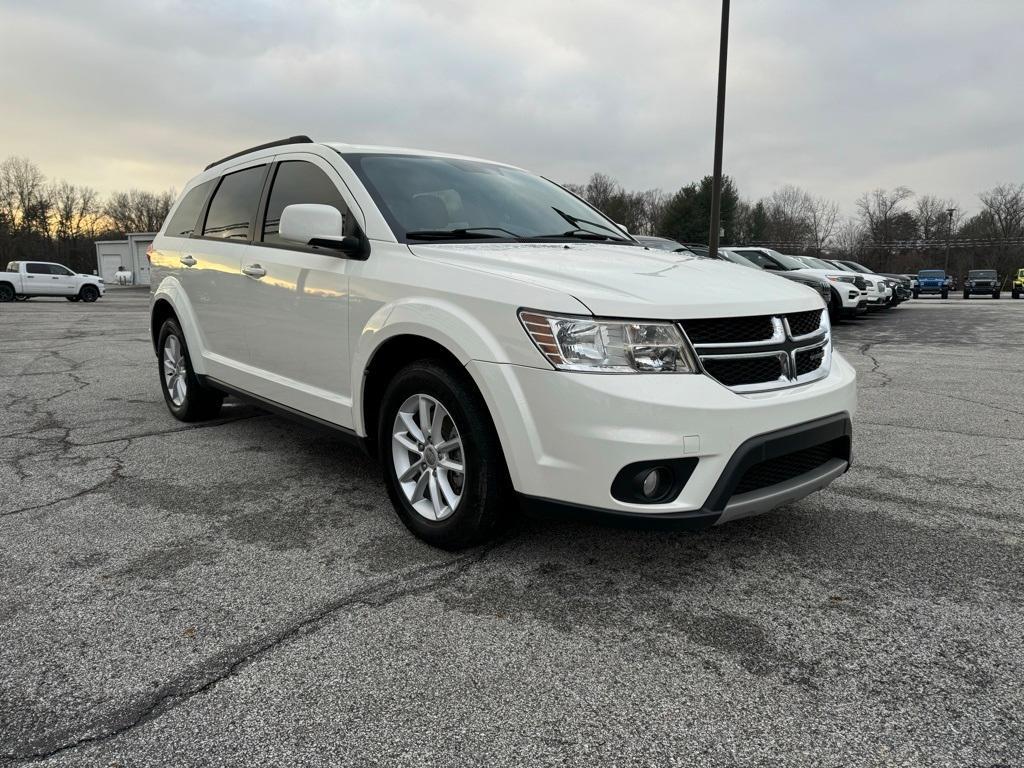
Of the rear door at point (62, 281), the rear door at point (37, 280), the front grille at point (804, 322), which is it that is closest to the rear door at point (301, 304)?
the front grille at point (804, 322)

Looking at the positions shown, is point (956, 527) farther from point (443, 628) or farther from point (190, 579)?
point (190, 579)

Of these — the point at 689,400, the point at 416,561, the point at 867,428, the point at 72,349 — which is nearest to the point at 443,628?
the point at 416,561

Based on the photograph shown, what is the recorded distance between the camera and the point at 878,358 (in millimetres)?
9664

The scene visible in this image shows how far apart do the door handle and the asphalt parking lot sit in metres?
1.19

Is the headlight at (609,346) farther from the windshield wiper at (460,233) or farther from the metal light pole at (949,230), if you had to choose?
the metal light pole at (949,230)

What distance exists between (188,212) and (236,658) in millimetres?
4136

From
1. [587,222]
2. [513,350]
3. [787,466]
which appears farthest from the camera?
[587,222]

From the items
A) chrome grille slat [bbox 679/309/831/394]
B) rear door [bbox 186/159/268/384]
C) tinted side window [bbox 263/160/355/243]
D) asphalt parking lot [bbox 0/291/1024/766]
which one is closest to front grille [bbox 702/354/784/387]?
chrome grille slat [bbox 679/309/831/394]

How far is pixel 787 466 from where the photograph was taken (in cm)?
285

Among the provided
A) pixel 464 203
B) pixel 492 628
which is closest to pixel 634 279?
pixel 464 203

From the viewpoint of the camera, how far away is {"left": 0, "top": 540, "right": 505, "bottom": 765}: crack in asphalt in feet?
6.25

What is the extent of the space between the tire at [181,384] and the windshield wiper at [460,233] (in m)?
2.64

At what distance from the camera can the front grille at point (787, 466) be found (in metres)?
2.71

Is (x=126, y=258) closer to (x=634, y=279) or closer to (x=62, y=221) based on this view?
(x=62, y=221)
